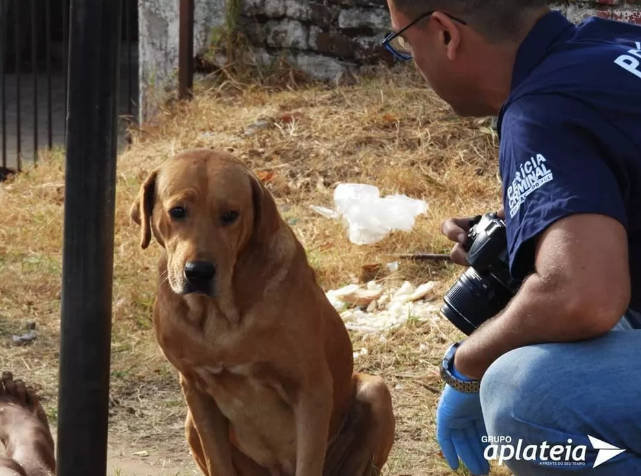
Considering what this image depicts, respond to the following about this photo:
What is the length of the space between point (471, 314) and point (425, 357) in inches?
72.2

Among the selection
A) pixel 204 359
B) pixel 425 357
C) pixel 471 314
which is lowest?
pixel 425 357

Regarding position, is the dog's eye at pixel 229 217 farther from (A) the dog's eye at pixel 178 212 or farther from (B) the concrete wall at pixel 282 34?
(B) the concrete wall at pixel 282 34

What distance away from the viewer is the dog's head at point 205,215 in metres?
2.96

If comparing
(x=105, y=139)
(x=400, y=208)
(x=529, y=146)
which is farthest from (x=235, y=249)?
(x=400, y=208)

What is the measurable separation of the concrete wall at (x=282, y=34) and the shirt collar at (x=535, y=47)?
17.0 ft

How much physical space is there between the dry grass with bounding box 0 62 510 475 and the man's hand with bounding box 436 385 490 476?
522 mm

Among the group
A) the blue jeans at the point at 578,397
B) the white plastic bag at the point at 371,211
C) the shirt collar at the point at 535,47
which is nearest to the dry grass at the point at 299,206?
the white plastic bag at the point at 371,211

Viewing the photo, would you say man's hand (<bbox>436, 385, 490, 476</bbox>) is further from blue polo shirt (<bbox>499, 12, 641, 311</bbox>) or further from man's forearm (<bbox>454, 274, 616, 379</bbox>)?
blue polo shirt (<bbox>499, 12, 641, 311</bbox>)

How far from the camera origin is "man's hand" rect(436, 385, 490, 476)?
3.00m

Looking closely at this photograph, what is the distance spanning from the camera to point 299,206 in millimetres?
6438

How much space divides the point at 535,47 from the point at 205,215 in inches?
40.8

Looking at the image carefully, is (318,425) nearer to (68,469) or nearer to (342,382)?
(342,382)

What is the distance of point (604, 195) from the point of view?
2.27 m

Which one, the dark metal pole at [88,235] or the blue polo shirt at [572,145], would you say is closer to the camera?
the blue polo shirt at [572,145]
